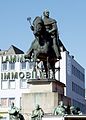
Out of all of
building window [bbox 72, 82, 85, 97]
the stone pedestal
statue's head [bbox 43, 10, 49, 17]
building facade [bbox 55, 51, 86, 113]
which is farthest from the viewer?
building window [bbox 72, 82, 85, 97]

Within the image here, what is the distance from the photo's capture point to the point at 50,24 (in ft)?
80.2

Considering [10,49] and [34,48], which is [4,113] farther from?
[34,48]

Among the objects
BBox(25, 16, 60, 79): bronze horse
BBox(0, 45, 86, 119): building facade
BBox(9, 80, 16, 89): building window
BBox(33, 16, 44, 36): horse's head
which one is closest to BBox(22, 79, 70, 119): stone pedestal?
BBox(25, 16, 60, 79): bronze horse

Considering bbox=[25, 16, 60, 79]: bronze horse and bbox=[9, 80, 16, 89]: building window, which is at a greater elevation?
bbox=[25, 16, 60, 79]: bronze horse

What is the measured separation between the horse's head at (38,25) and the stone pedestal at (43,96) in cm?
248

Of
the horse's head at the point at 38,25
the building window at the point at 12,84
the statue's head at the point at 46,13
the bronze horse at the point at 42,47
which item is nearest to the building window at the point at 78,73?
the building window at the point at 12,84

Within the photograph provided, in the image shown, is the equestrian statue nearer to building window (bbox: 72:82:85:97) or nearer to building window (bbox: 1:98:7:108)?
building window (bbox: 1:98:7:108)

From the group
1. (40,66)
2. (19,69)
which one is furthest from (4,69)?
(40,66)

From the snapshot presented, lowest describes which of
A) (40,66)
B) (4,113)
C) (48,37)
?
(4,113)

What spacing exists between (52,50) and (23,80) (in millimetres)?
82827

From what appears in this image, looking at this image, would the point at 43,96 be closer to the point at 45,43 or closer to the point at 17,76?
the point at 45,43

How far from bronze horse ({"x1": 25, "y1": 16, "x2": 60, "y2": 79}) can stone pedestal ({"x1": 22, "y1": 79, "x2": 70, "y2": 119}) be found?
0.62m

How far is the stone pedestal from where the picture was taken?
23047 millimetres

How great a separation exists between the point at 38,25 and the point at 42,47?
112 cm
